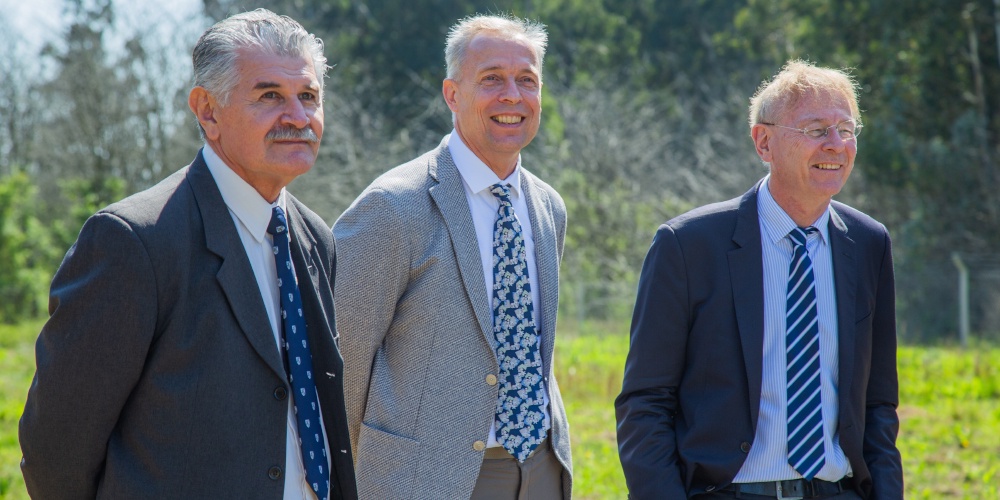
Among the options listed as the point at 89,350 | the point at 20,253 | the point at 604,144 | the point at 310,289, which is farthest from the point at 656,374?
the point at 604,144

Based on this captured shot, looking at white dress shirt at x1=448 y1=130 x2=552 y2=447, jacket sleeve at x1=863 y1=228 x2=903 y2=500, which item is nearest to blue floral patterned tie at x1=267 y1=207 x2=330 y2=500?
white dress shirt at x1=448 y1=130 x2=552 y2=447

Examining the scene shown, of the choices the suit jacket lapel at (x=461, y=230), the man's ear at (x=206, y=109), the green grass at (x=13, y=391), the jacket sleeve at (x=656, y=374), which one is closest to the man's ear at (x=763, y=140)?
the jacket sleeve at (x=656, y=374)

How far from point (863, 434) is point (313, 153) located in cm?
192

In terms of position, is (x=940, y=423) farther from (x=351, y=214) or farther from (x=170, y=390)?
(x=170, y=390)

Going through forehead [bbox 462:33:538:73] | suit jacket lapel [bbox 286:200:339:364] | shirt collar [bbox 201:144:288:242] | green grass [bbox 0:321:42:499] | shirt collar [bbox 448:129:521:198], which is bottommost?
green grass [bbox 0:321:42:499]

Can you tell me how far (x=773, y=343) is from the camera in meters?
3.12

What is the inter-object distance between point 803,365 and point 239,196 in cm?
176

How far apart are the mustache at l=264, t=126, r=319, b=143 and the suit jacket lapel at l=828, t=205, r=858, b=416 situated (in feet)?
5.67

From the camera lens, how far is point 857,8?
77.0 feet

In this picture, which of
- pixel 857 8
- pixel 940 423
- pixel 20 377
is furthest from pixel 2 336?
pixel 857 8

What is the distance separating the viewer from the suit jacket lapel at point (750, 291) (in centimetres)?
304

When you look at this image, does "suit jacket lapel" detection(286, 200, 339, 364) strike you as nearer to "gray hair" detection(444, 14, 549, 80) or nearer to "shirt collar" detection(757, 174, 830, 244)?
"gray hair" detection(444, 14, 549, 80)

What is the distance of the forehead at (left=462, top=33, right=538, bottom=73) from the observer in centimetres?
340

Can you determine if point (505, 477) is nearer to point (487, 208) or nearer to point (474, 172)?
point (487, 208)
